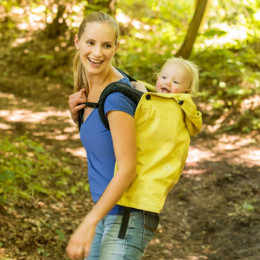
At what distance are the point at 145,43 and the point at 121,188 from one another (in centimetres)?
1016

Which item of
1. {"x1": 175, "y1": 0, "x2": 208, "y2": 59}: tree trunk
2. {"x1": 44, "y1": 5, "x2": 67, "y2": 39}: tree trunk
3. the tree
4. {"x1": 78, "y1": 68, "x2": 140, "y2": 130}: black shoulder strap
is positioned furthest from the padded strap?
{"x1": 44, "y1": 5, "x2": 67, "y2": 39}: tree trunk

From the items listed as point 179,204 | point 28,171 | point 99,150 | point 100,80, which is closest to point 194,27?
point 179,204

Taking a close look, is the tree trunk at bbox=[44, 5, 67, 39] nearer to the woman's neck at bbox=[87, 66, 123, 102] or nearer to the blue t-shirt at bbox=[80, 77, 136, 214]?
the woman's neck at bbox=[87, 66, 123, 102]

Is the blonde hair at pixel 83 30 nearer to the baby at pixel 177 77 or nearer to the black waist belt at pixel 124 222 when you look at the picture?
the baby at pixel 177 77

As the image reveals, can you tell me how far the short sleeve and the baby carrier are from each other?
0.02m

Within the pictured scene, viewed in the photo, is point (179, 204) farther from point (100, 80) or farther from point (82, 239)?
point (82, 239)

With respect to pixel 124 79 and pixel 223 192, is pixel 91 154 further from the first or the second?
pixel 223 192

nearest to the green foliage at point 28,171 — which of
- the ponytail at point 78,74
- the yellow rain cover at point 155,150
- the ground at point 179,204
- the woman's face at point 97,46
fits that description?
the ground at point 179,204

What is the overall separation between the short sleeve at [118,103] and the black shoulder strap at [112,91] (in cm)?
2

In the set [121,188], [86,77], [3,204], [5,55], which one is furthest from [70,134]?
[121,188]

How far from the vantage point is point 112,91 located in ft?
6.13

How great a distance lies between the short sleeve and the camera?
182 cm

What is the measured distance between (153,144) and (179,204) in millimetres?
4153

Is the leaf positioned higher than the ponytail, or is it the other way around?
the ponytail
